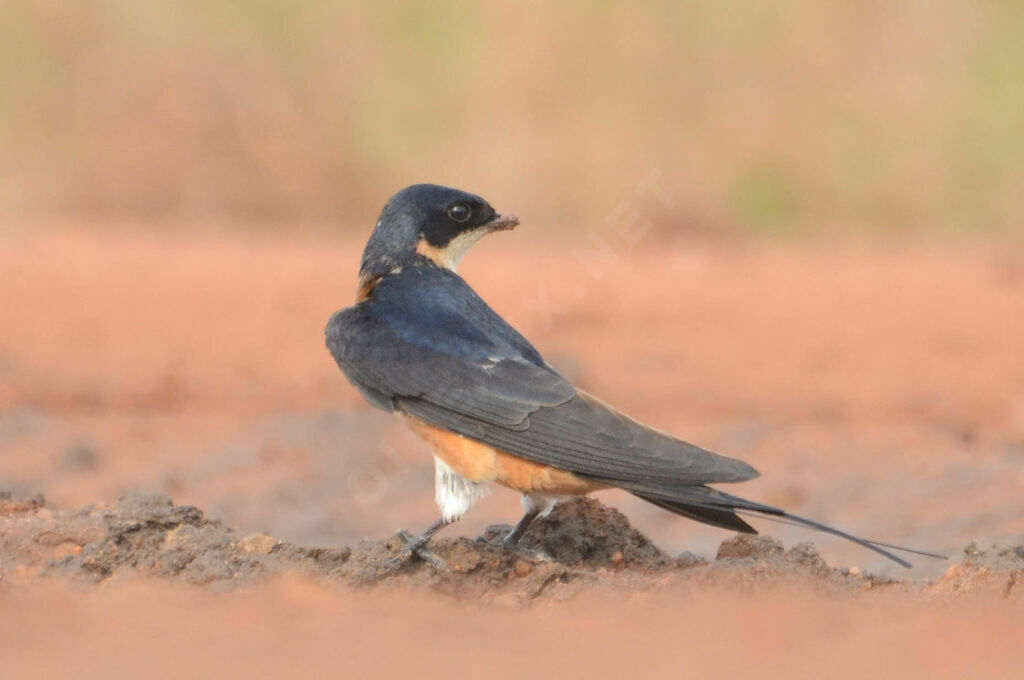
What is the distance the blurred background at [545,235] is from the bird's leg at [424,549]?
257cm

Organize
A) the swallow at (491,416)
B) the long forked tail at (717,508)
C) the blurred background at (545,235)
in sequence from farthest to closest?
the blurred background at (545,235) < the swallow at (491,416) < the long forked tail at (717,508)

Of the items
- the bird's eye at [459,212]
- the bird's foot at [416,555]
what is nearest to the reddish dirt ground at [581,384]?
the bird's foot at [416,555]

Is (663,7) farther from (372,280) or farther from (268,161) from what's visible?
(372,280)

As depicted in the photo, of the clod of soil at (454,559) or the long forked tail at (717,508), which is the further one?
the clod of soil at (454,559)

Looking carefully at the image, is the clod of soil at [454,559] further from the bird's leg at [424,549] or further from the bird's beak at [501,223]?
the bird's beak at [501,223]

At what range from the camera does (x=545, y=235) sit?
15.4m

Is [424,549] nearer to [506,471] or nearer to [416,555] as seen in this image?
[416,555]

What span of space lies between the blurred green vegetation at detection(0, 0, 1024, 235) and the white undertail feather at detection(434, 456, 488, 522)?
9.76 metres

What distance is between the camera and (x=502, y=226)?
556cm

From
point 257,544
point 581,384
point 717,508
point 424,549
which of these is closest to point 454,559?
point 424,549

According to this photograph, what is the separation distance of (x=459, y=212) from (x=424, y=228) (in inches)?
5.2

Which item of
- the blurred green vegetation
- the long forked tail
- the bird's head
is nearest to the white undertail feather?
the long forked tail

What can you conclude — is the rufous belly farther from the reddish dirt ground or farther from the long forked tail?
the reddish dirt ground

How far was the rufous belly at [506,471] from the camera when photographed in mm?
4738
